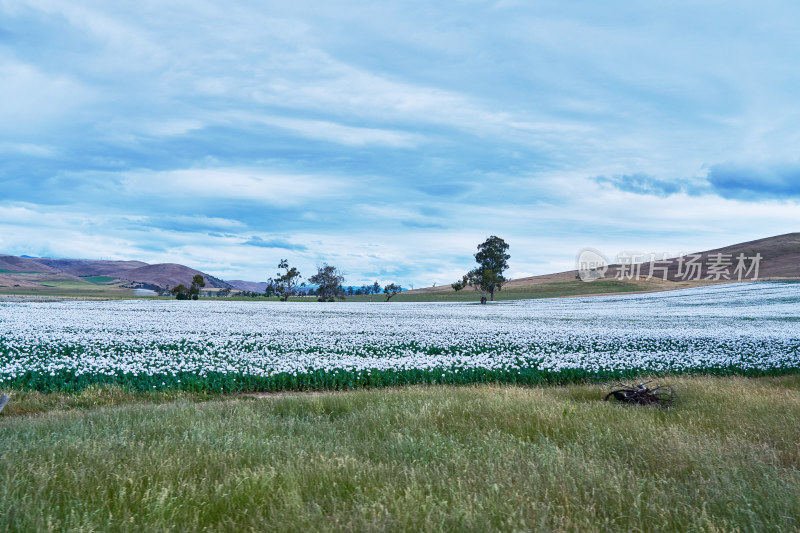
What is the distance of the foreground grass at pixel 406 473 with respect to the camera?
151 inches

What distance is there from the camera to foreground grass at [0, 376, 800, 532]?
3.83 meters

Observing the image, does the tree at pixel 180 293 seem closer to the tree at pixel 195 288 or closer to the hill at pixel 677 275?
the tree at pixel 195 288

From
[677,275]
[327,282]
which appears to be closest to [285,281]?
[327,282]

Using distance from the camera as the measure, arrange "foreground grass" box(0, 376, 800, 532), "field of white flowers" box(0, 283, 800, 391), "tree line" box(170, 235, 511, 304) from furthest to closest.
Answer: "tree line" box(170, 235, 511, 304)
"field of white flowers" box(0, 283, 800, 391)
"foreground grass" box(0, 376, 800, 532)

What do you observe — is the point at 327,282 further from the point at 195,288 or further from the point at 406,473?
the point at 406,473

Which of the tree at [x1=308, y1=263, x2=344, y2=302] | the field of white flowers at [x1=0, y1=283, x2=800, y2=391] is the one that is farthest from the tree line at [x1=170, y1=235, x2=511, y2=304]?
the field of white flowers at [x1=0, y1=283, x2=800, y2=391]

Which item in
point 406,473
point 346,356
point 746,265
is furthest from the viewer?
point 746,265

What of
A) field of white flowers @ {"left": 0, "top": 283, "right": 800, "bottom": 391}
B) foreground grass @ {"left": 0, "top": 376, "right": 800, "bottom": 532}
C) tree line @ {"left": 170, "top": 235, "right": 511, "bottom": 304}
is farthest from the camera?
tree line @ {"left": 170, "top": 235, "right": 511, "bottom": 304}

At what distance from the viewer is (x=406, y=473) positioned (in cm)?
466

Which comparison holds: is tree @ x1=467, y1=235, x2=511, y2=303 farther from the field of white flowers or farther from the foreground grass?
the foreground grass

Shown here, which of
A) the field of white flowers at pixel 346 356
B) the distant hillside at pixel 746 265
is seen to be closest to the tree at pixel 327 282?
the distant hillside at pixel 746 265

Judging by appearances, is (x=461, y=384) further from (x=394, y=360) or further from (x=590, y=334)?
(x=590, y=334)

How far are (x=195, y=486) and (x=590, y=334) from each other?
882 inches

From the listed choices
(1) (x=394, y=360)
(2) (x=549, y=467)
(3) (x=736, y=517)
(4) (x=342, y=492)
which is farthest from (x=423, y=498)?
(1) (x=394, y=360)
